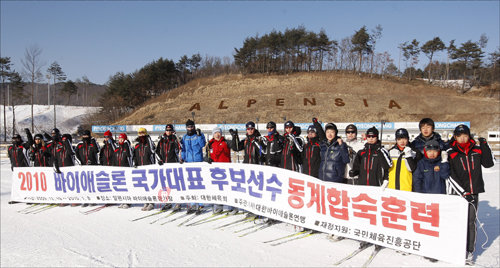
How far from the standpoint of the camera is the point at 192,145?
6566 millimetres

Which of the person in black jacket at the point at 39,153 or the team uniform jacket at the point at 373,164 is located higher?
the team uniform jacket at the point at 373,164

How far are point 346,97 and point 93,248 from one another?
159 ft

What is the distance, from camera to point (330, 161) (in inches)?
194

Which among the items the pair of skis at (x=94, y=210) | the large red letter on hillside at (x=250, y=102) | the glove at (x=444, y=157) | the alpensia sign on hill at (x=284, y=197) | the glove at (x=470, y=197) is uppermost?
the large red letter on hillside at (x=250, y=102)

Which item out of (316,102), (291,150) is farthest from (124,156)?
(316,102)

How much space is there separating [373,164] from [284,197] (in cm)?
157

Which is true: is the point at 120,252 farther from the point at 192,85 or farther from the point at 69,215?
the point at 192,85

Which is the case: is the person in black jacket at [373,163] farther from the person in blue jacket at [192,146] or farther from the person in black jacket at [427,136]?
the person in blue jacket at [192,146]

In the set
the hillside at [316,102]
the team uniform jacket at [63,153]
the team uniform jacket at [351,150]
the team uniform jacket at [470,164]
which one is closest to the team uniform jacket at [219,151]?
the team uniform jacket at [351,150]

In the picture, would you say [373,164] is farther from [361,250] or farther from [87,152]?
[87,152]

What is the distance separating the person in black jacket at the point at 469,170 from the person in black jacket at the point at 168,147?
5.27 m

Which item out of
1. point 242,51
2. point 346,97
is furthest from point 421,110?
point 242,51

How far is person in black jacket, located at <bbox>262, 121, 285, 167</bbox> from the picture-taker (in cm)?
591

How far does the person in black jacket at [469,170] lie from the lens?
12.9 ft
